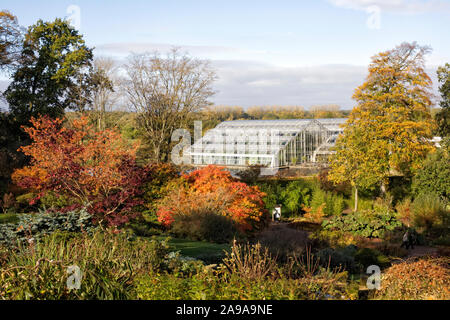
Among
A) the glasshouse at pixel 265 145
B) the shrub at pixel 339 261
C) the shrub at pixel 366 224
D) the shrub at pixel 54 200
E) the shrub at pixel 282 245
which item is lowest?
the shrub at pixel 366 224

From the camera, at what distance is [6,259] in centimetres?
602

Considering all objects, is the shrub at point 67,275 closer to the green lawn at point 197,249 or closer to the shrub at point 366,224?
the green lawn at point 197,249

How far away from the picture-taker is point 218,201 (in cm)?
1195

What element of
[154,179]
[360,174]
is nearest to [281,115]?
[360,174]

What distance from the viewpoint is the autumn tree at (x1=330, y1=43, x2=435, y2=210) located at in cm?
1698

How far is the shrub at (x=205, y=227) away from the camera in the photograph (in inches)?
434

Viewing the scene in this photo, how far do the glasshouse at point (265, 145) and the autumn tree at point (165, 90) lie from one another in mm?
3460

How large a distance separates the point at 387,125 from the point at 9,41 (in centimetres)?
1894

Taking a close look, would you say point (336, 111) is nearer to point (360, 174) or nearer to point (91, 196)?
point (360, 174)

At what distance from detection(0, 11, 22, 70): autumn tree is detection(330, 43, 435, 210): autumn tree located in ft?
54.7

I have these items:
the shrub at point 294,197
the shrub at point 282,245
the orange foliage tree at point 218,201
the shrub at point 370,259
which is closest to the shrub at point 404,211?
the shrub at point 294,197

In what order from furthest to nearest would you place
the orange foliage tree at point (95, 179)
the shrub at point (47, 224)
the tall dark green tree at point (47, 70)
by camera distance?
1. the tall dark green tree at point (47, 70)
2. the orange foliage tree at point (95, 179)
3. the shrub at point (47, 224)

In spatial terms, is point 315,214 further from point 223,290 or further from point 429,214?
point 223,290

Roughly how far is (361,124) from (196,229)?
10567mm
